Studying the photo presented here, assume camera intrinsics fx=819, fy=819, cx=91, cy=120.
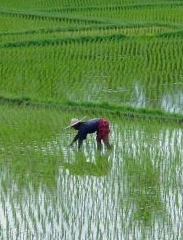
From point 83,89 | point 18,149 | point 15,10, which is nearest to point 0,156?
point 18,149

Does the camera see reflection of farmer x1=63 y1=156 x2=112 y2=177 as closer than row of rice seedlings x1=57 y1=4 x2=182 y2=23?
Yes

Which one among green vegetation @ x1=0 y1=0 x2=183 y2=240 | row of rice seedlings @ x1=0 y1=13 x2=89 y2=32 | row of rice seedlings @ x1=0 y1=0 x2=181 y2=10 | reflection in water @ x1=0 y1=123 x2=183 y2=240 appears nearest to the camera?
reflection in water @ x1=0 y1=123 x2=183 y2=240

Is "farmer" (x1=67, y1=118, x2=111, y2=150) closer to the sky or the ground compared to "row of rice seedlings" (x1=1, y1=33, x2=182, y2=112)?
closer to the sky

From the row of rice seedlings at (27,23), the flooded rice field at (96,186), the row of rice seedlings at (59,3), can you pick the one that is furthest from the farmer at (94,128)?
the row of rice seedlings at (59,3)

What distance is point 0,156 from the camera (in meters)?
7.96

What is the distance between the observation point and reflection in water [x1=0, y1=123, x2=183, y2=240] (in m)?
5.96

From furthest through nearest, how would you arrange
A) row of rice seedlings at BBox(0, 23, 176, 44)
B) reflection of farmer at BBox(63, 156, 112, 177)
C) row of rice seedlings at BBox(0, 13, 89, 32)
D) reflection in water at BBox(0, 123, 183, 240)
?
row of rice seedlings at BBox(0, 13, 89, 32) → row of rice seedlings at BBox(0, 23, 176, 44) → reflection of farmer at BBox(63, 156, 112, 177) → reflection in water at BBox(0, 123, 183, 240)

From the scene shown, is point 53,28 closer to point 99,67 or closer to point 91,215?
point 99,67

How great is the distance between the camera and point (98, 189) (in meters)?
6.83

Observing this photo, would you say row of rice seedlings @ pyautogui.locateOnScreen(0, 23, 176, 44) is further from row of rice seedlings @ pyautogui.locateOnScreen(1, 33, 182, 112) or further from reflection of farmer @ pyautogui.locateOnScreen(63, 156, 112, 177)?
reflection of farmer @ pyautogui.locateOnScreen(63, 156, 112, 177)

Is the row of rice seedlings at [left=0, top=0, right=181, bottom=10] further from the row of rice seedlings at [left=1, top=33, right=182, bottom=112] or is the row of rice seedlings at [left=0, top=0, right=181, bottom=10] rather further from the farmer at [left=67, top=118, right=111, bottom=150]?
the farmer at [left=67, top=118, right=111, bottom=150]

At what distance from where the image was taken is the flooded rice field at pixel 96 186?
5.97m

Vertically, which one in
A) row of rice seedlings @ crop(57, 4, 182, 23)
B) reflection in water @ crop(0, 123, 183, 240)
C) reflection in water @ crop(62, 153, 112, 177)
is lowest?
reflection in water @ crop(62, 153, 112, 177)

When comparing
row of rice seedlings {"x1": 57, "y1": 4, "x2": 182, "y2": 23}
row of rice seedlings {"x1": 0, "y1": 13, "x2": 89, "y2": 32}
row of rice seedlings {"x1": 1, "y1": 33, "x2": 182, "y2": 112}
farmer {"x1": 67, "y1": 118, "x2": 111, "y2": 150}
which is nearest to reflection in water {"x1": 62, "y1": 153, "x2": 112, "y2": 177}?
farmer {"x1": 67, "y1": 118, "x2": 111, "y2": 150}
